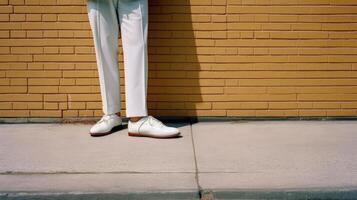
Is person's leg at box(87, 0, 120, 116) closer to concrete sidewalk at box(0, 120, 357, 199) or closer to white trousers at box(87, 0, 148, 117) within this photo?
white trousers at box(87, 0, 148, 117)

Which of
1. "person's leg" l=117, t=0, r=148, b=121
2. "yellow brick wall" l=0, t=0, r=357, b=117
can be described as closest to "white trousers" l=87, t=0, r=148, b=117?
"person's leg" l=117, t=0, r=148, b=121

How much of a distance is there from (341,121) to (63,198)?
10.1 feet

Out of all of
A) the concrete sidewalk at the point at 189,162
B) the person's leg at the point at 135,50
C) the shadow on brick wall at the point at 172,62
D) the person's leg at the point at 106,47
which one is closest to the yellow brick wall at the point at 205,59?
the shadow on brick wall at the point at 172,62

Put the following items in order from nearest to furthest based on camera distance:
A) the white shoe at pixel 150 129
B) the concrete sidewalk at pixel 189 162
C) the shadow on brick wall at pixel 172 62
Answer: the concrete sidewalk at pixel 189 162, the white shoe at pixel 150 129, the shadow on brick wall at pixel 172 62

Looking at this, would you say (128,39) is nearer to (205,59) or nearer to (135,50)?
(135,50)

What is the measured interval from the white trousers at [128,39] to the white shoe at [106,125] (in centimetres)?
22

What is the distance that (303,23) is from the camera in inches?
188

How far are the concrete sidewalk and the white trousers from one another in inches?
15.8

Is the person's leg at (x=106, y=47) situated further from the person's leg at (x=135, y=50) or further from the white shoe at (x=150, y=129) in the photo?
the white shoe at (x=150, y=129)

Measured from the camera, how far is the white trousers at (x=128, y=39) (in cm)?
427

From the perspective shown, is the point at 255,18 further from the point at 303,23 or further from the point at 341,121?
the point at 341,121

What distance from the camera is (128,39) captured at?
430cm

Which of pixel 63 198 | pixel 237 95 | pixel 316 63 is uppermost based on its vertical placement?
pixel 316 63

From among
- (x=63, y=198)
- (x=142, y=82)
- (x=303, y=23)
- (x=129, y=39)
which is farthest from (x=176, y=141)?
(x=303, y=23)
